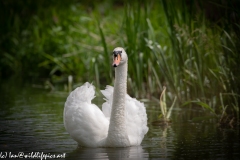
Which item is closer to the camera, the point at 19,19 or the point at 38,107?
the point at 38,107

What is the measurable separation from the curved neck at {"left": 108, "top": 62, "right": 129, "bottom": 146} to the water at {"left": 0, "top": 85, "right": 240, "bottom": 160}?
6.6 inches

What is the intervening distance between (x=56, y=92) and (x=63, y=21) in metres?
6.42

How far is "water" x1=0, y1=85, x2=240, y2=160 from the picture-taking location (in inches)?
280

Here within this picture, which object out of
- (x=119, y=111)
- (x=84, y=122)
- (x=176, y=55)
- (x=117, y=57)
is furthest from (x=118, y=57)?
(x=176, y=55)

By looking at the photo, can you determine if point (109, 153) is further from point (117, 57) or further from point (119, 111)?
point (117, 57)

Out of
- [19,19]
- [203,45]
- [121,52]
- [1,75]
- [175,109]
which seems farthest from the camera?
[19,19]

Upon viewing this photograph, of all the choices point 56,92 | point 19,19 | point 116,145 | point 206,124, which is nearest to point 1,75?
point 19,19

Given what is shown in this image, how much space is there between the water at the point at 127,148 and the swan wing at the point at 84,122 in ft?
0.45

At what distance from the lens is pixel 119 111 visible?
7.68 meters

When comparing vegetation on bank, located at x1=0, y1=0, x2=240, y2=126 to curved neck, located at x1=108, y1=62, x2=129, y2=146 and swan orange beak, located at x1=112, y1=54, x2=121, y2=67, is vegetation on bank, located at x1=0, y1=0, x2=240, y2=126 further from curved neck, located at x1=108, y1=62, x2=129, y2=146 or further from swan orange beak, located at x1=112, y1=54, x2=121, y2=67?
swan orange beak, located at x1=112, y1=54, x2=121, y2=67

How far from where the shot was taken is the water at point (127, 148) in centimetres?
712

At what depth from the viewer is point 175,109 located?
10914 mm

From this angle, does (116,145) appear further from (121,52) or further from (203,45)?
(203,45)

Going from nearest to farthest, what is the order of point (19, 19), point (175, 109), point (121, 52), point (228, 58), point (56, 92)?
point (121, 52) < point (228, 58) < point (175, 109) < point (56, 92) < point (19, 19)
